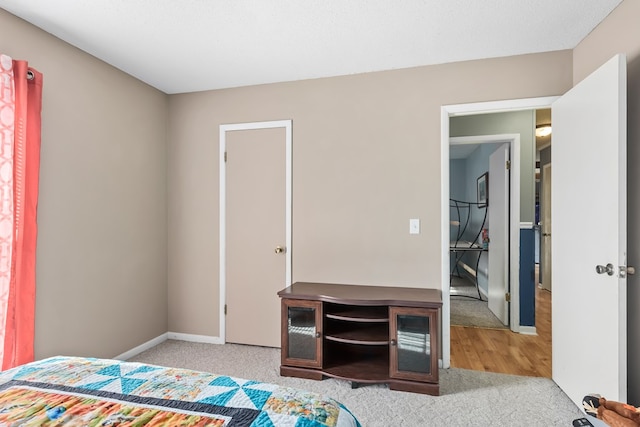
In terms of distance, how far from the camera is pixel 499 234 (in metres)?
3.88

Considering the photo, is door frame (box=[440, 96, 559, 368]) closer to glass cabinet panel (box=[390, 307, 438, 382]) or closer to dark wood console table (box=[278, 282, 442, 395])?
dark wood console table (box=[278, 282, 442, 395])

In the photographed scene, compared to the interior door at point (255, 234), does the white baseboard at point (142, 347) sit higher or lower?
lower

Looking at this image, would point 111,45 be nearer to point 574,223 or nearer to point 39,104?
point 39,104

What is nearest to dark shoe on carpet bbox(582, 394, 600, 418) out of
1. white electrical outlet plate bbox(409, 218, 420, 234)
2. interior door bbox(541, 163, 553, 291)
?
white electrical outlet plate bbox(409, 218, 420, 234)

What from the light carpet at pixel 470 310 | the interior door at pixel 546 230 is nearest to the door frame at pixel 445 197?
the light carpet at pixel 470 310

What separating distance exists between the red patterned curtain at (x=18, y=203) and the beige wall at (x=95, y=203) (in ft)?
0.50

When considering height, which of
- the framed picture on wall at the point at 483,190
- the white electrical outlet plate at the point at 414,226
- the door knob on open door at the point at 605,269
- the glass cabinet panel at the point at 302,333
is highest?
the framed picture on wall at the point at 483,190

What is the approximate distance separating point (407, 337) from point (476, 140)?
7.65ft

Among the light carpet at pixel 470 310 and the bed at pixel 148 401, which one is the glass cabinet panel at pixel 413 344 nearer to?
the bed at pixel 148 401

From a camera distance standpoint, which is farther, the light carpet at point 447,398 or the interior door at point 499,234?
the interior door at point 499,234

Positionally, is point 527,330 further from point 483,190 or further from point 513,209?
point 483,190

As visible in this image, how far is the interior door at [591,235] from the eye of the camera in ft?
5.77

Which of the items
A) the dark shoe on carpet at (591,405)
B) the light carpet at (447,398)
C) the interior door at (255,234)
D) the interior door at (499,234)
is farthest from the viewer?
the interior door at (499,234)

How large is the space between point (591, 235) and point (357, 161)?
1.67 meters
